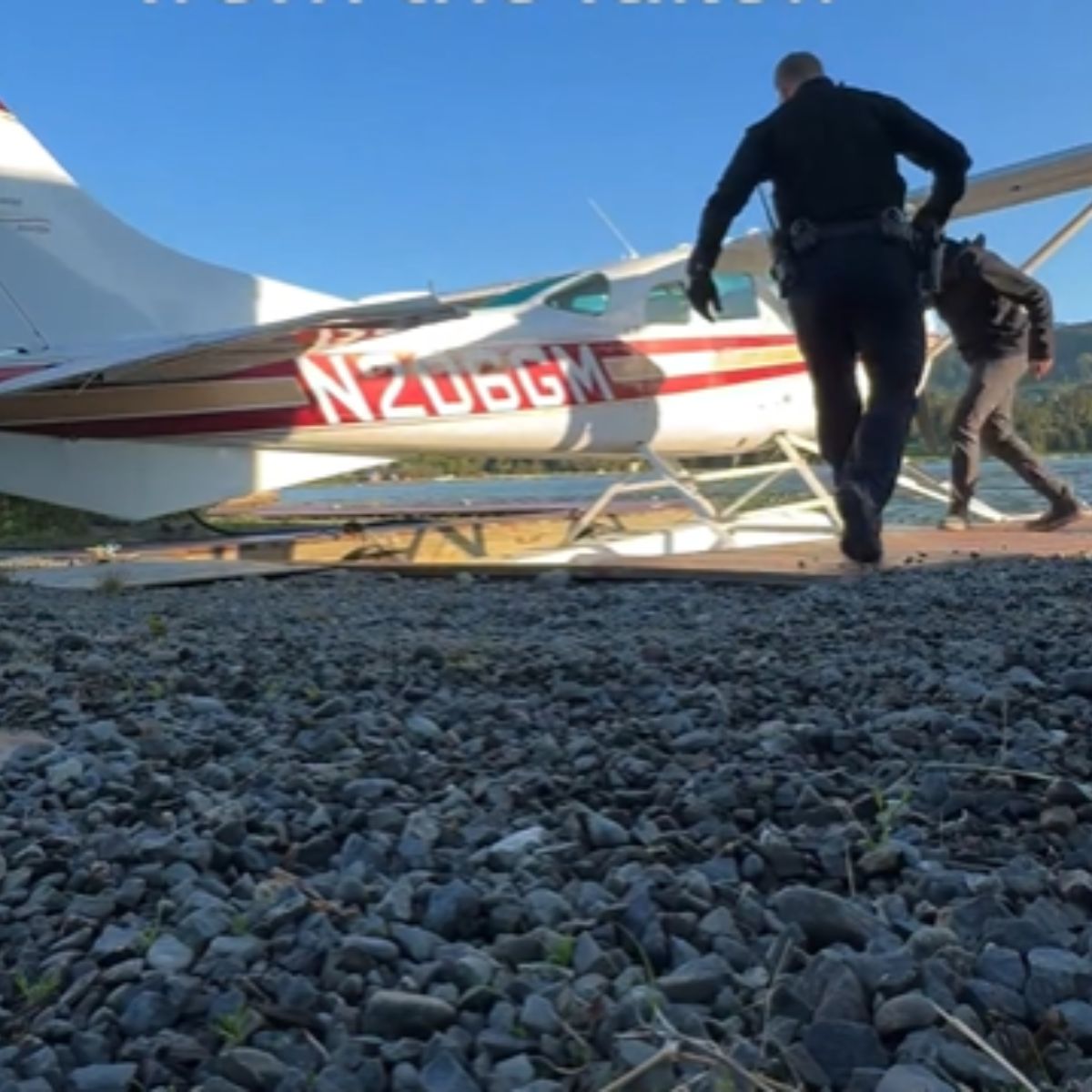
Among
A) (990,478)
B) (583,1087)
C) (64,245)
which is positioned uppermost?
(64,245)

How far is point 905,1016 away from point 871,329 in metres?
3.62

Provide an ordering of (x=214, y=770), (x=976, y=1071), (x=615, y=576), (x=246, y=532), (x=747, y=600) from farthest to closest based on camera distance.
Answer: (x=246, y=532), (x=615, y=576), (x=747, y=600), (x=214, y=770), (x=976, y=1071)

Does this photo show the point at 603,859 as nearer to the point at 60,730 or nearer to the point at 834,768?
the point at 834,768

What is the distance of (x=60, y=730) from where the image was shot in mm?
2184

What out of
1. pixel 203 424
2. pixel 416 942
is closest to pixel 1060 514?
pixel 203 424

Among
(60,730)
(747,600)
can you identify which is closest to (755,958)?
(60,730)

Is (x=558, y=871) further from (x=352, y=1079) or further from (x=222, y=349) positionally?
(x=222, y=349)

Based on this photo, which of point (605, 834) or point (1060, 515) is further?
point (1060, 515)

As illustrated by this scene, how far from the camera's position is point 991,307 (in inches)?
259

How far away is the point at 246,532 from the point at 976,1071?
8403 mm

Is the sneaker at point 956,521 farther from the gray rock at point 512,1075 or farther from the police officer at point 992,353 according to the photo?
the gray rock at point 512,1075

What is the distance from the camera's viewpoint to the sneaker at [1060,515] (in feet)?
21.6

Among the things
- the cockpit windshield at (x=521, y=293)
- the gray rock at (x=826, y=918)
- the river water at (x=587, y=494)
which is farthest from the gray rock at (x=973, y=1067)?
the river water at (x=587, y=494)

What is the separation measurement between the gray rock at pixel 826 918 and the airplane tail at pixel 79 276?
725 centimetres
